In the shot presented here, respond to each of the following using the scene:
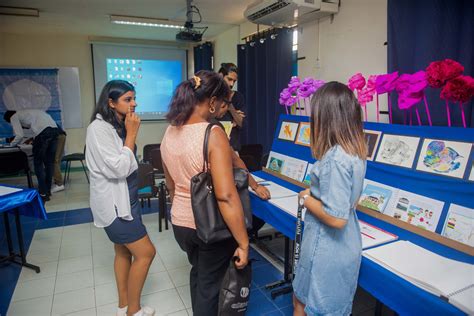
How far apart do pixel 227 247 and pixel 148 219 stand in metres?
2.66

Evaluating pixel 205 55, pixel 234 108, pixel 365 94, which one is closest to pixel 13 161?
pixel 234 108

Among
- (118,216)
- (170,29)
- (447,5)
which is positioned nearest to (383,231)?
(118,216)

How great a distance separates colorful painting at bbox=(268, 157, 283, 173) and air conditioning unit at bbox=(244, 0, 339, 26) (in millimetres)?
1438

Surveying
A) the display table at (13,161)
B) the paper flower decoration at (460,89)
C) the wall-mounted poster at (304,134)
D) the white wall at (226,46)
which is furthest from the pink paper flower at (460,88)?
the display table at (13,161)

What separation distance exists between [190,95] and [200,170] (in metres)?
0.28

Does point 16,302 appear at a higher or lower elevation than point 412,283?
lower

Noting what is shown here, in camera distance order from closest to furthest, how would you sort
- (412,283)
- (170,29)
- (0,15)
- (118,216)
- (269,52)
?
(412,283) < (118,216) < (269,52) < (0,15) < (170,29)

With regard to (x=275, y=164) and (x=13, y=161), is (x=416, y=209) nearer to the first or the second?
(x=275, y=164)

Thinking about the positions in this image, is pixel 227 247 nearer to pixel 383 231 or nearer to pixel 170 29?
pixel 383 231

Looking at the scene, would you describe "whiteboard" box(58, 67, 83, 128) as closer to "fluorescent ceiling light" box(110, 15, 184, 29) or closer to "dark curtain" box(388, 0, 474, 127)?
"fluorescent ceiling light" box(110, 15, 184, 29)

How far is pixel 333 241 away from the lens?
115 cm

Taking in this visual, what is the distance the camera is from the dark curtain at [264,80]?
389 centimetres

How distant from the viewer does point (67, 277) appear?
251 cm

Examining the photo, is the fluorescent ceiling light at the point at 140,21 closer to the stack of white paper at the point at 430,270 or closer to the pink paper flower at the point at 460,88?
the pink paper flower at the point at 460,88
